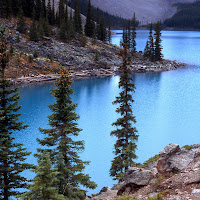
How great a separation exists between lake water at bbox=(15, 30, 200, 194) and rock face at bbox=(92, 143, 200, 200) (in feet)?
38.4

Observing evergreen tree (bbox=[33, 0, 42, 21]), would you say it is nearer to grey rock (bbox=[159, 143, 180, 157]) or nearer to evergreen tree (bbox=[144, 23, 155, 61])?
evergreen tree (bbox=[144, 23, 155, 61])

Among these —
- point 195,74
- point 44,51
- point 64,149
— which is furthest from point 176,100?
point 44,51

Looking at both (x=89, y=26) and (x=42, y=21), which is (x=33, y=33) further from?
(x=89, y=26)

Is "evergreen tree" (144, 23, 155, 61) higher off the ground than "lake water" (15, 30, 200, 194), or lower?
higher

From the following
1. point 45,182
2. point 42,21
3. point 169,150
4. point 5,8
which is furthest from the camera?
point 42,21

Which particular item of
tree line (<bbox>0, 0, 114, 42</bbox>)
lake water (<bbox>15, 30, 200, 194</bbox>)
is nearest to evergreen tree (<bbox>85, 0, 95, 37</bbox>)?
tree line (<bbox>0, 0, 114, 42</bbox>)

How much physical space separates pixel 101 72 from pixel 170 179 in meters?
66.6

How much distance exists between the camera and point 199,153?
12.9 metres

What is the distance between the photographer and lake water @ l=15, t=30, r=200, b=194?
30.3 metres

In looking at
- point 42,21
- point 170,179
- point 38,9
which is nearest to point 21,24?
point 42,21

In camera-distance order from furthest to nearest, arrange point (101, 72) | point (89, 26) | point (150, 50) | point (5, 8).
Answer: point (89, 26) < point (150, 50) < point (5, 8) < point (101, 72)

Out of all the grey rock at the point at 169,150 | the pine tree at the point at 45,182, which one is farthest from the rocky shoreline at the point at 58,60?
the pine tree at the point at 45,182

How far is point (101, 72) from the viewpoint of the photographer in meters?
76.3

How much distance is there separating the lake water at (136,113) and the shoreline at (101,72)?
3.28 m
